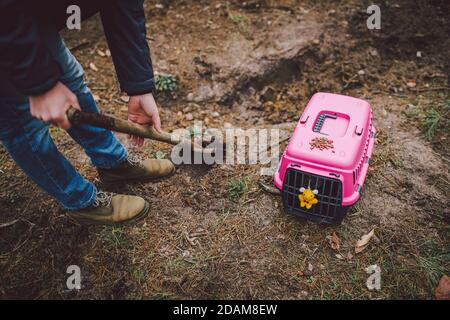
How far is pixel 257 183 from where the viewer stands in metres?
2.46

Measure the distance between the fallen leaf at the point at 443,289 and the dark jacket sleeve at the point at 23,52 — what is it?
7.49 feet

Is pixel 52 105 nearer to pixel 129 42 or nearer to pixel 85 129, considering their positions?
pixel 129 42

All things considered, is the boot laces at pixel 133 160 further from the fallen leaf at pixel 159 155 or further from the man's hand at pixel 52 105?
the man's hand at pixel 52 105

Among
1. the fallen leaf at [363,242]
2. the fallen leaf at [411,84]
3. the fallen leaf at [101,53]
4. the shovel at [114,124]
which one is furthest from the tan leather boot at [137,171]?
the fallen leaf at [411,84]

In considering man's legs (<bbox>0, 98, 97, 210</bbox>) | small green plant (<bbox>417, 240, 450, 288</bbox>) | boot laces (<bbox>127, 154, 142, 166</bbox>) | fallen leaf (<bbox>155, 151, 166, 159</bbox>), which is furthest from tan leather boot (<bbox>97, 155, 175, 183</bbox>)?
small green plant (<bbox>417, 240, 450, 288</bbox>)

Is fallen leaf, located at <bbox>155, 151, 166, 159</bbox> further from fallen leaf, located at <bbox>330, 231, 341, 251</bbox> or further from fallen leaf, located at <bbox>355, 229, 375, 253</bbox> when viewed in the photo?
fallen leaf, located at <bbox>355, 229, 375, 253</bbox>

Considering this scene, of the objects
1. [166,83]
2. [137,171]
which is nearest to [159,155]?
[137,171]

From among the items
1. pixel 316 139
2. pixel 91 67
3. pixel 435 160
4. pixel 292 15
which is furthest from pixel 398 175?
pixel 91 67

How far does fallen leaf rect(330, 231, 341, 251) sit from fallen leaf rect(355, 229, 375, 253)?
113 mm

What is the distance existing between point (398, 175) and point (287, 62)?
1.47m

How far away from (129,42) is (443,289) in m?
2.21

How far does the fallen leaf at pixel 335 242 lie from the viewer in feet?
7.02

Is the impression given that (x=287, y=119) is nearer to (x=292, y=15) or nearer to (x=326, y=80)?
(x=326, y=80)
